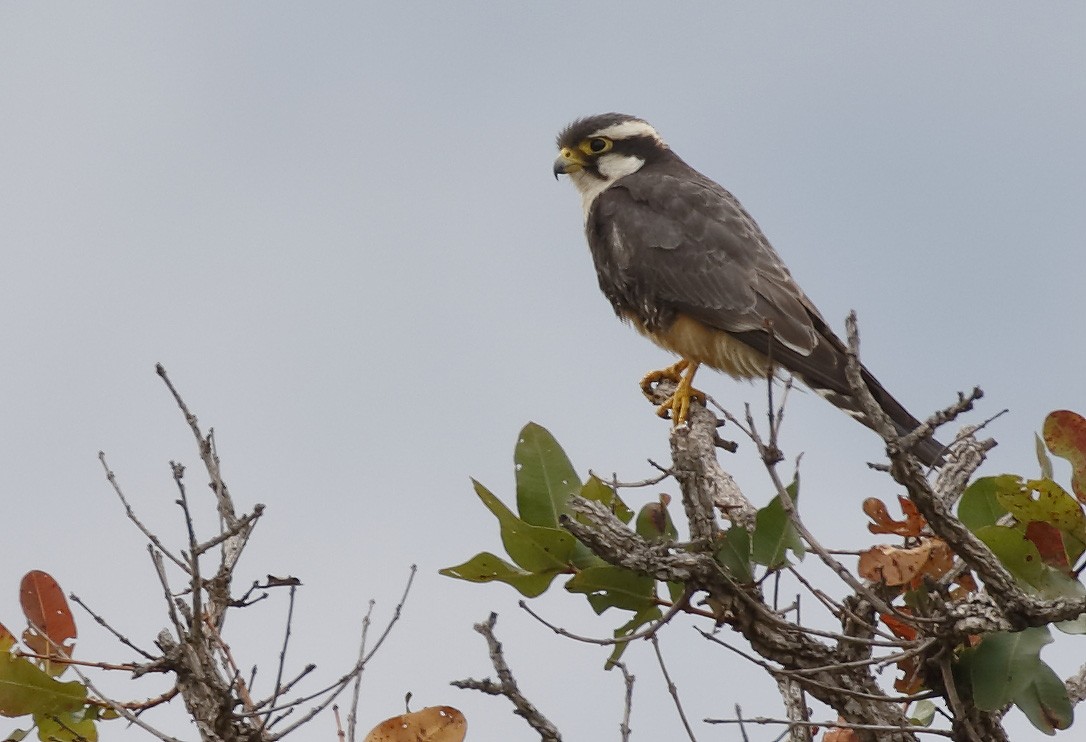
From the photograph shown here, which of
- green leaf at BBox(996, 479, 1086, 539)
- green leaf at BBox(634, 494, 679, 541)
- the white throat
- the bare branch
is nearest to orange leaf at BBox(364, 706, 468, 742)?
the bare branch

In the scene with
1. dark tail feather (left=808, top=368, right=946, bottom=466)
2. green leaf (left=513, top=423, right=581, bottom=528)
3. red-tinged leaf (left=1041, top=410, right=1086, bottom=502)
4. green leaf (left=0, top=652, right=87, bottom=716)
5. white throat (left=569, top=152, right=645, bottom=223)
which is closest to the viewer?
red-tinged leaf (left=1041, top=410, right=1086, bottom=502)

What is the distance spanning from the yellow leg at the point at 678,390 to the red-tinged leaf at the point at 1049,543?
2.02 metres

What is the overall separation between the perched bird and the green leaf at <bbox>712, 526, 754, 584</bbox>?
1.84 metres

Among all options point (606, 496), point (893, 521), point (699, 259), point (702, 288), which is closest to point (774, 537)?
point (893, 521)

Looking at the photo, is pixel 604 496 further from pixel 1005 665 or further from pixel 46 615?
pixel 46 615

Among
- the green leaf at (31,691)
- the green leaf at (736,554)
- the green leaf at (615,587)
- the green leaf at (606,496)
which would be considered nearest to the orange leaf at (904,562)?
the green leaf at (736,554)

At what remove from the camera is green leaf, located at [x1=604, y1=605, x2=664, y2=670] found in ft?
10.5

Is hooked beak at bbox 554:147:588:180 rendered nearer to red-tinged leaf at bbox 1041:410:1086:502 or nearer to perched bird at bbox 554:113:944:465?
perched bird at bbox 554:113:944:465

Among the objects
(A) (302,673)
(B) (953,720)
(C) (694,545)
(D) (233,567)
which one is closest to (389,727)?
(A) (302,673)

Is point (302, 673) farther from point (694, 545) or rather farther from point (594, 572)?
point (694, 545)

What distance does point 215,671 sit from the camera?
2949mm

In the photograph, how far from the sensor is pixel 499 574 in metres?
3.19

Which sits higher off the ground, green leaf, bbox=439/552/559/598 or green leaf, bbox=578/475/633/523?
green leaf, bbox=578/475/633/523

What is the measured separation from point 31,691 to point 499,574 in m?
1.13
